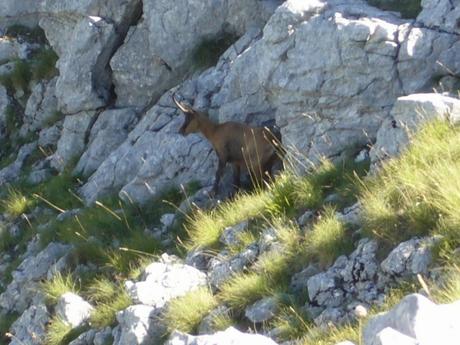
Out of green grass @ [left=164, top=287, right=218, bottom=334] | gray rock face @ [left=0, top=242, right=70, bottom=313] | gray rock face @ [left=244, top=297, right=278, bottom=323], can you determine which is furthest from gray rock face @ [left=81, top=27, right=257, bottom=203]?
gray rock face @ [left=244, top=297, right=278, bottom=323]

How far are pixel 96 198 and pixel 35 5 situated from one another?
640cm

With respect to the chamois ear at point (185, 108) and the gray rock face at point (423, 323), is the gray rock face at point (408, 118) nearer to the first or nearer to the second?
the chamois ear at point (185, 108)

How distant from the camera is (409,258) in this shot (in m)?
8.43

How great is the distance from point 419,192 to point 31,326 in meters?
5.88

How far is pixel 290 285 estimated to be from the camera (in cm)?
944

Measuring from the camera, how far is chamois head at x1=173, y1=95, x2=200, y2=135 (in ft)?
48.1

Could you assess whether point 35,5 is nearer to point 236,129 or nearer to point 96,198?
point 96,198

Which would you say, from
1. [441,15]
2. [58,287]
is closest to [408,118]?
[441,15]

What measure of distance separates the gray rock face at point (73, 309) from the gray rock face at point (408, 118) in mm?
3936

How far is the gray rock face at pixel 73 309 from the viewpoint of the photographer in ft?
39.1

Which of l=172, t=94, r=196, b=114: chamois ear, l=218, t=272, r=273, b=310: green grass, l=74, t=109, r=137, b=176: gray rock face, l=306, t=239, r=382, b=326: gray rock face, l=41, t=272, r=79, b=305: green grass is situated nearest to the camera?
l=306, t=239, r=382, b=326: gray rock face

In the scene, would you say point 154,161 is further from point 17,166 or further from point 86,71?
point 17,166

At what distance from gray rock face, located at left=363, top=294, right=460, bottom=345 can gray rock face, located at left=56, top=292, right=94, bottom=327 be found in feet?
21.5

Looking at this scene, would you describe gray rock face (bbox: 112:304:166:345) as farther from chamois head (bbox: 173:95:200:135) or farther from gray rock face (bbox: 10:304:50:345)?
chamois head (bbox: 173:95:200:135)
